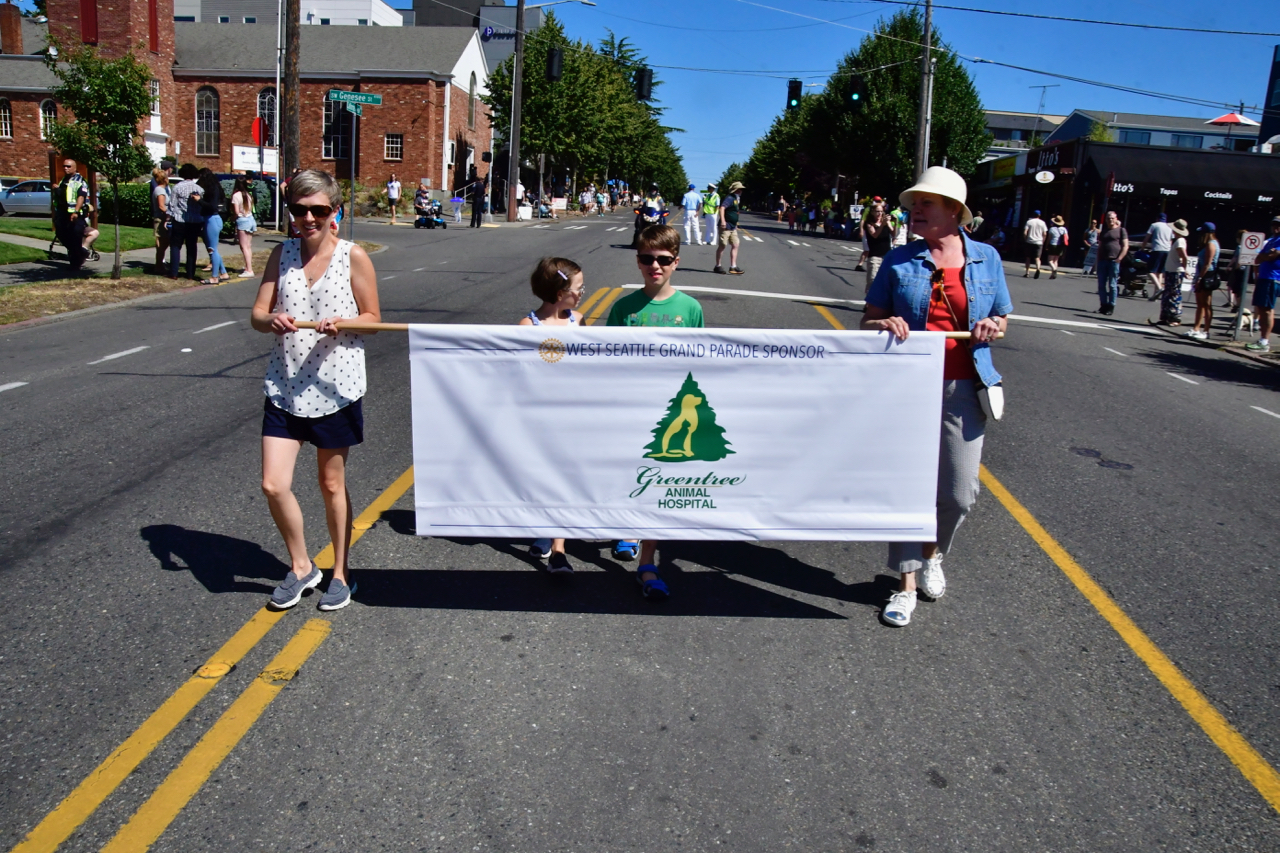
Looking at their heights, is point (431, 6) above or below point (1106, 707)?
above

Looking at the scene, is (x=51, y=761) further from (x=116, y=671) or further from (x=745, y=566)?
(x=745, y=566)

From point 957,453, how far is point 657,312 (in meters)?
1.44

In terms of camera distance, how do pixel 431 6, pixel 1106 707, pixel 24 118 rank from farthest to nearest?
pixel 431 6
pixel 24 118
pixel 1106 707

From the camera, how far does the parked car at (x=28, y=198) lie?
36250 mm

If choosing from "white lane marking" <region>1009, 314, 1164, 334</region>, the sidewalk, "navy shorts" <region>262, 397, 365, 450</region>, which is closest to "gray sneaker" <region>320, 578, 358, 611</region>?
"navy shorts" <region>262, 397, 365, 450</region>

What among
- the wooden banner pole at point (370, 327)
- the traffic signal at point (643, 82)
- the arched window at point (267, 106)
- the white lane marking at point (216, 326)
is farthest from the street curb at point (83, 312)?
the arched window at point (267, 106)

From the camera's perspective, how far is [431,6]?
94500 millimetres

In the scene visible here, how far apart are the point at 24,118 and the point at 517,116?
25704 millimetres

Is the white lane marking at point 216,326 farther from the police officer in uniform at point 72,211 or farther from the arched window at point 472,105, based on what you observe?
the arched window at point 472,105

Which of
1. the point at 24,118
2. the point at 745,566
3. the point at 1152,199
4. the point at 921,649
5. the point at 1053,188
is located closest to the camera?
the point at 921,649

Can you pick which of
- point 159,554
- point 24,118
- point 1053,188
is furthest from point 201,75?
point 159,554

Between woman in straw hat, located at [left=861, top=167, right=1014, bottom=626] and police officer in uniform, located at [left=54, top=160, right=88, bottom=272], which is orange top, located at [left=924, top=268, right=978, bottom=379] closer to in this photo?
woman in straw hat, located at [left=861, top=167, right=1014, bottom=626]

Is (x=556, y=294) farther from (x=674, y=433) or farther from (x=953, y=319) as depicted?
(x=953, y=319)

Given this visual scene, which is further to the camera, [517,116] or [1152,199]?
[517,116]
